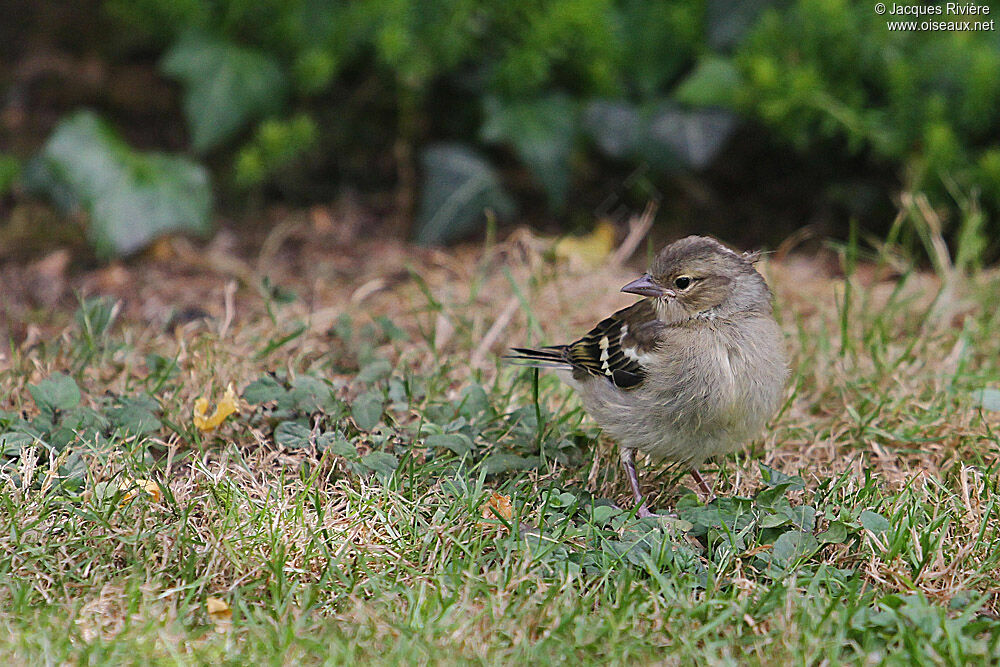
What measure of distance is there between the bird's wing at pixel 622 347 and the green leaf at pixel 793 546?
2.57 ft

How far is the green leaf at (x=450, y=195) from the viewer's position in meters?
6.61

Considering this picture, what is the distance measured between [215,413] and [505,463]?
1.21 m

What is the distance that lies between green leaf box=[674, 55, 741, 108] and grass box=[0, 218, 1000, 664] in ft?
5.43

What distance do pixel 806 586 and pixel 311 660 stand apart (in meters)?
1.57

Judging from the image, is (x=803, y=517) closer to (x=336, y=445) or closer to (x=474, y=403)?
(x=474, y=403)

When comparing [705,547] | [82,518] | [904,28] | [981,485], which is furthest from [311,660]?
[904,28]

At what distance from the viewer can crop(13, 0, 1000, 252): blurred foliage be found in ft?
20.5

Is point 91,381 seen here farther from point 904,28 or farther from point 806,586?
point 904,28

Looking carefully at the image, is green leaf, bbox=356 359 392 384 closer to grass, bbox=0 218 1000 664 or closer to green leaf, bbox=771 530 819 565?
grass, bbox=0 218 1000 664

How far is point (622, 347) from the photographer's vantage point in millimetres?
4117

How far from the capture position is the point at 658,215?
711 centimetres

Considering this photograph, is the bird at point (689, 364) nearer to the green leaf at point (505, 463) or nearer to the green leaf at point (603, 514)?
the green leaf at point (603, 514)

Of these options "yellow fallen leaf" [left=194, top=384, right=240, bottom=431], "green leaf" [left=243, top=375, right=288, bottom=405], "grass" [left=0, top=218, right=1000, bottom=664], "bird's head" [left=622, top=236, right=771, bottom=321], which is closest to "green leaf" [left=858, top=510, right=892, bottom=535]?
"grass" [left=0, top=218, right=1000, bottom=664]

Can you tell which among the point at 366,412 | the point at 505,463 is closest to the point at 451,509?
the point at 505,463
